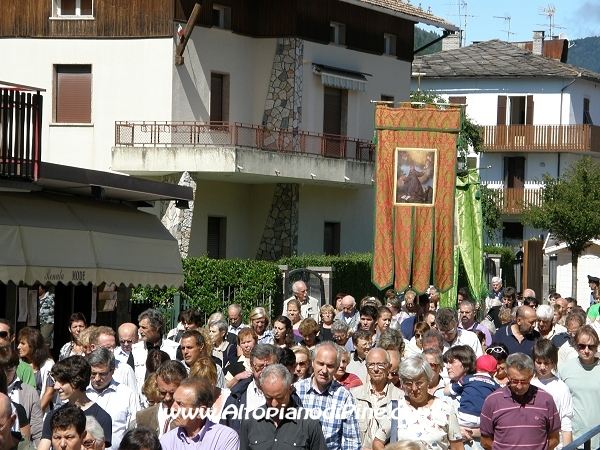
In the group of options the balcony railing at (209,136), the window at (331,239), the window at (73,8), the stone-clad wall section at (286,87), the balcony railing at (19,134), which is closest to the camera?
the balcony railing at (19,134)

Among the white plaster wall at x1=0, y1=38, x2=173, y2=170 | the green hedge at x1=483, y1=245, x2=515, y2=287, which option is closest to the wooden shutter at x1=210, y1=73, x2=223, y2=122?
the white plaster wall at x1=0, y1=38, x2=173, y2=170

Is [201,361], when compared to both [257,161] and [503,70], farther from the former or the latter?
[503,70]

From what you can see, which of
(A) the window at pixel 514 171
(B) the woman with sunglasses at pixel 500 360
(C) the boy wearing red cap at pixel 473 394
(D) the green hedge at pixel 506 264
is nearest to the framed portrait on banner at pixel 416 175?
(B) the woman with sunglasses at pixel 500 360

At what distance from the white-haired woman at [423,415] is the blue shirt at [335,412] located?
1.15 ft

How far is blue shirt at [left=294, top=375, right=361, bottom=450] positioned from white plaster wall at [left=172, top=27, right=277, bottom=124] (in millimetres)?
23928

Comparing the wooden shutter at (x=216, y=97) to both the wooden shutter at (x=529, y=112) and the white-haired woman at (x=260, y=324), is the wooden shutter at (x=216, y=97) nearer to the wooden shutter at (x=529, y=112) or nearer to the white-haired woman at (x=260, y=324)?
the white-haired woman at (x=260, y=324)

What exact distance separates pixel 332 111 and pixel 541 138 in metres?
24.0

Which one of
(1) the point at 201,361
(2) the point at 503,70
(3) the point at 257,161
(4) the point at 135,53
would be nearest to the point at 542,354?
(1) the point at 201,361

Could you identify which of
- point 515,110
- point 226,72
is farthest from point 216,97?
point 515,110

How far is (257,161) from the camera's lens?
32.3 meters

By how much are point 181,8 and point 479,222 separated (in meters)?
12.0

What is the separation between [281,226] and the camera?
36.9 meters

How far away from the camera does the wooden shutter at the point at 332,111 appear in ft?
123

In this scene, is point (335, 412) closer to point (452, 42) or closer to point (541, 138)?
point (541, 138)
